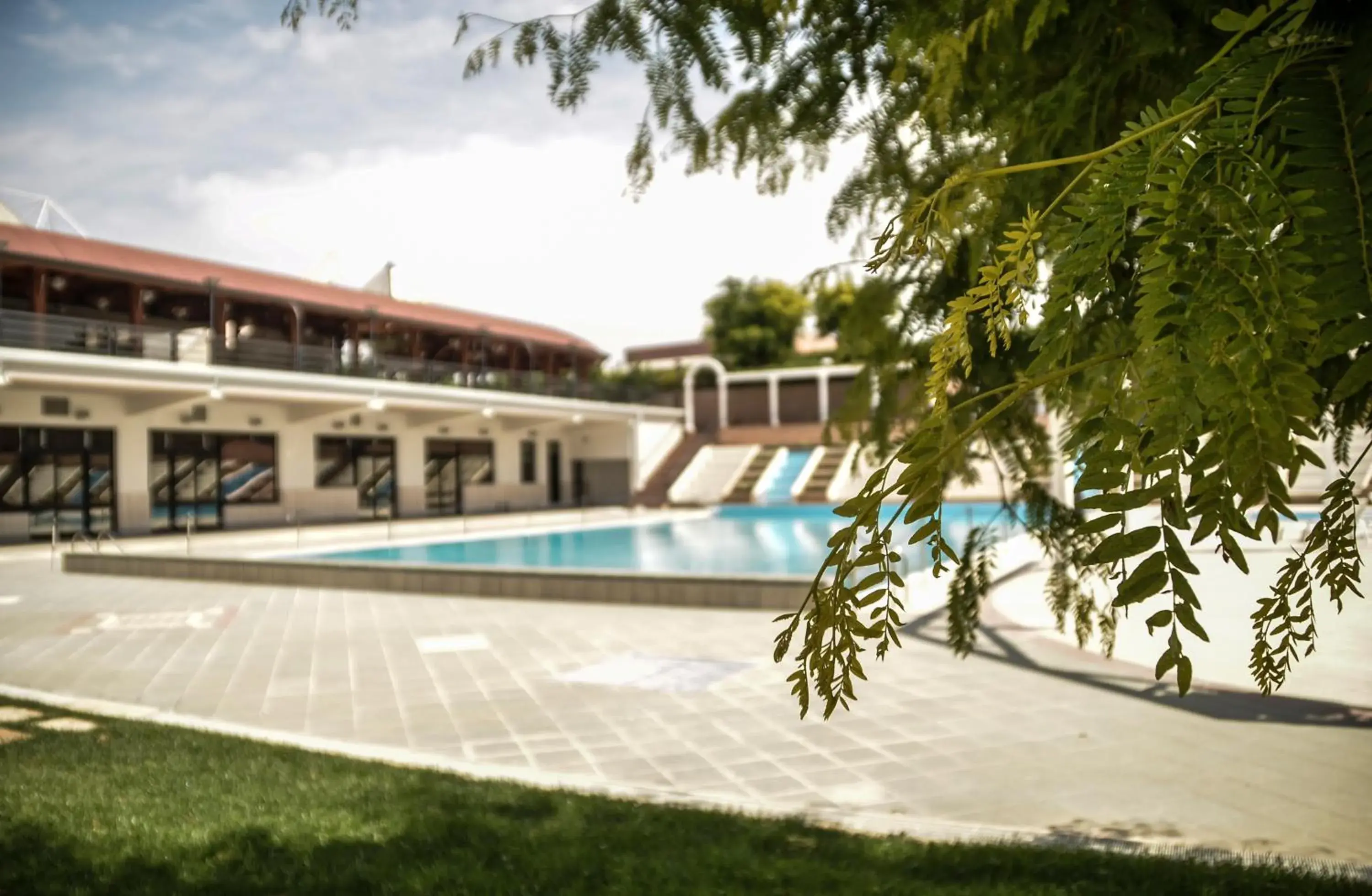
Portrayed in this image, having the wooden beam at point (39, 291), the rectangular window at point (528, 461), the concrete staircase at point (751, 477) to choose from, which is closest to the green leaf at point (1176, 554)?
the wooden beam at point (39, 291)

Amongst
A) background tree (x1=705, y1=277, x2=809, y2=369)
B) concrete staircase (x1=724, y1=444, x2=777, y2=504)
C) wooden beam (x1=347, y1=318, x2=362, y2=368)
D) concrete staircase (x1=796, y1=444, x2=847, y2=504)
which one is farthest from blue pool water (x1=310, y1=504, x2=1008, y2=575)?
background tree (x1=705, y1=277, x2=809, y2=369)

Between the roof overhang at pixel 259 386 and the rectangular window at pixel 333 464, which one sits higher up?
the roof overhang at pixel 259 386

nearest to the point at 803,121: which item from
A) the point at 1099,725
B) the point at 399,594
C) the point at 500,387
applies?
the point at 1099,725

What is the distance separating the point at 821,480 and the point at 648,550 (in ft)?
40.5

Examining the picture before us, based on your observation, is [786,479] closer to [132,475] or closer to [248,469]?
[248,469]

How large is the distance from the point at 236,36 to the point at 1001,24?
140 inches

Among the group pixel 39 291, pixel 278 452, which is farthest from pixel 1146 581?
pixel 278 452

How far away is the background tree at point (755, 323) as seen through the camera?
4466 cm

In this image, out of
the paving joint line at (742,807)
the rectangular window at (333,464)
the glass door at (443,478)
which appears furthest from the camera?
the glass door at (443,478)

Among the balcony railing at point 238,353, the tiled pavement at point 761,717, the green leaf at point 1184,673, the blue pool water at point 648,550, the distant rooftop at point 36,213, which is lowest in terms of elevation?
the blue pool water at point 648,550

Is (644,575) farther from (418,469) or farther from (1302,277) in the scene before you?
(418,469)

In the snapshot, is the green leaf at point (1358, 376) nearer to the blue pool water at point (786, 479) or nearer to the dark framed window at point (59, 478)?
the dark framed window at point (59, 478)

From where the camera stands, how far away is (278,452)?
25922 mm

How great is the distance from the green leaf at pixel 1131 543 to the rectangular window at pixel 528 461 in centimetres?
3440
